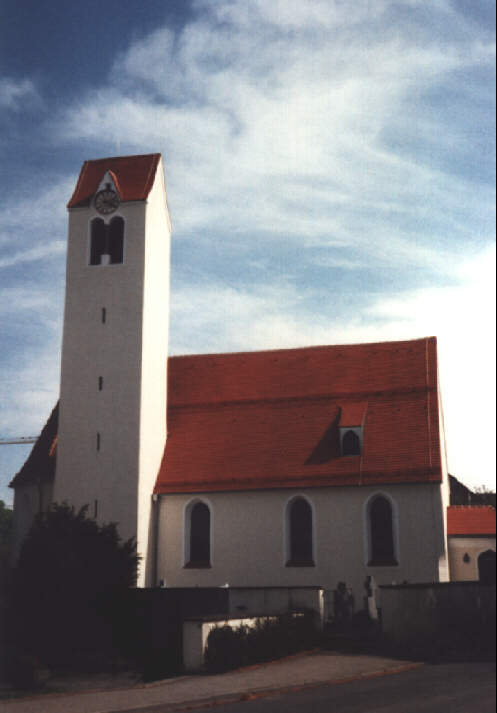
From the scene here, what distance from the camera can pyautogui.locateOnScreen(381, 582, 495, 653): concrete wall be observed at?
323cm

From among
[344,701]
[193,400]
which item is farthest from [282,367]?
[344,701]

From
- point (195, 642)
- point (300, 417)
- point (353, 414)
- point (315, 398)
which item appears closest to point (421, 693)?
point (195, 642)

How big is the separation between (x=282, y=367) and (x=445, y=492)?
9.21 m

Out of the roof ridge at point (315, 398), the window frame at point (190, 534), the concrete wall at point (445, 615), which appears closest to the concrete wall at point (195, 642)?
the concrete wall at point (445, 615)

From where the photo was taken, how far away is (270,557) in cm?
2825

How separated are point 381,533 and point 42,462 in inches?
530

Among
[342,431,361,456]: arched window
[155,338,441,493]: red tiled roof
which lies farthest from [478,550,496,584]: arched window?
[342,431,361,456]: arched window

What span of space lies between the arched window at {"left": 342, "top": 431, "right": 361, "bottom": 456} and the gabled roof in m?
11.4

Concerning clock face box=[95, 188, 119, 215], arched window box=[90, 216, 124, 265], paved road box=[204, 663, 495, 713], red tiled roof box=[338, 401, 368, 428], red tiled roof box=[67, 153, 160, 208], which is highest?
red tiled roof box=[67, 153, 160, 208]

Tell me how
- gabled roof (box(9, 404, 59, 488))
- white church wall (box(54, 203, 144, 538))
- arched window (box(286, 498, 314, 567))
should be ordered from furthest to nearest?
1. gabled roof (box(9, 404, 59, 488))
2. white church wall (box(54, 203, 144, 538))
3. arched window (box(286, 498, 314, 567))

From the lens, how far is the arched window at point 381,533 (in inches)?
1062

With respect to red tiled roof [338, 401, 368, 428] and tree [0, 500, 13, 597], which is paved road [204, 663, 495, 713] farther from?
red tiled roof [338, 401, 368, 428]

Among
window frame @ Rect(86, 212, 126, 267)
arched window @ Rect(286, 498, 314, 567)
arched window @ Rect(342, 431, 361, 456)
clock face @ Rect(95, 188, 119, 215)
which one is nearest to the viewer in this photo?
arched window @ Rect(286, 498, 314, 567)

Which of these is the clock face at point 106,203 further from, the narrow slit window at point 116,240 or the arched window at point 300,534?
the arched window at point 300,534
